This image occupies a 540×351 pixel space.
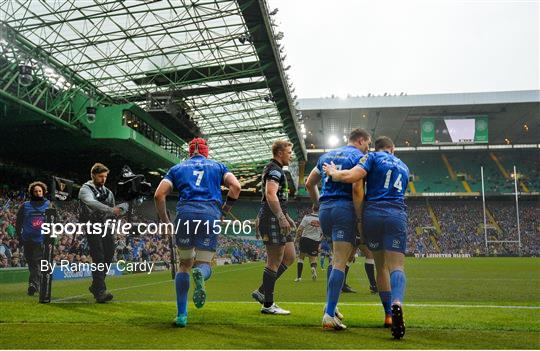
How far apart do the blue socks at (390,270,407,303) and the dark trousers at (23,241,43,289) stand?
6.28 meters

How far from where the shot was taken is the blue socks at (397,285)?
487 cm

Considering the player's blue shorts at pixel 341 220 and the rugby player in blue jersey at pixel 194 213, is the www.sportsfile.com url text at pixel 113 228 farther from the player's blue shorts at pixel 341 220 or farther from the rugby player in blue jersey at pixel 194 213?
the player's blue shorts at pixel 341 220

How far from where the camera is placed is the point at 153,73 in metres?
23.3

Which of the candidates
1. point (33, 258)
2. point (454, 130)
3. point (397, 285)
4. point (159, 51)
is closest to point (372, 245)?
point (397, 285)

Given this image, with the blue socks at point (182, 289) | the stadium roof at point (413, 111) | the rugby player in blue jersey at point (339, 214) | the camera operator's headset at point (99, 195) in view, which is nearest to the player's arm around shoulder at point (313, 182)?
the rugby player in blue jersey at point (339, 214)

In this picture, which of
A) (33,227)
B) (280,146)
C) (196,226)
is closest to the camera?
(196,226)

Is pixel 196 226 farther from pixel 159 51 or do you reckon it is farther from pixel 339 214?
pixel 159 51

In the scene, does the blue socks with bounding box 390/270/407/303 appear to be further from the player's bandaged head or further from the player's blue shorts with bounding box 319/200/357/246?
the player's bandaged head

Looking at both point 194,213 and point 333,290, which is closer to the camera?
point 333,290

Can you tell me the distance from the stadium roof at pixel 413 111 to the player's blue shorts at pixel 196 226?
39470mm

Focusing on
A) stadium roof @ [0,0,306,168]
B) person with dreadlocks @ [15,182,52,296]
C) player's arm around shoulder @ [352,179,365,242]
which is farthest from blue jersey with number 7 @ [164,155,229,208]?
stadium roof @ [0,0,306,168]

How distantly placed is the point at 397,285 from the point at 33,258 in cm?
660

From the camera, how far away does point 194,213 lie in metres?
5.53

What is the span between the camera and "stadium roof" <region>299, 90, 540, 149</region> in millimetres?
43031
